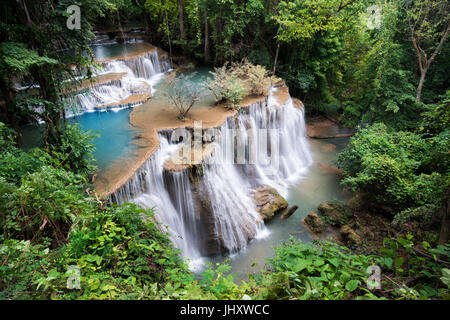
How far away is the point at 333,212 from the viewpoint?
330 inches

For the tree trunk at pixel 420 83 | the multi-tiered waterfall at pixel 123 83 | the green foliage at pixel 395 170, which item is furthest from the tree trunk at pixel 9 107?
the tree trunk at pixel 420 83

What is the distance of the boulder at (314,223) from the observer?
7.91 m

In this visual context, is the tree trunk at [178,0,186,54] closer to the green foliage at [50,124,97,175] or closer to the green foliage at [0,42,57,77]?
the green foliage at [50,124,97,175]

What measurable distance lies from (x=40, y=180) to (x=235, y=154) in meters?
6.45

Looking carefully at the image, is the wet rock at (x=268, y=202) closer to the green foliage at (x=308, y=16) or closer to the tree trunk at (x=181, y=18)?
the green foliage at (x=308, y=16)

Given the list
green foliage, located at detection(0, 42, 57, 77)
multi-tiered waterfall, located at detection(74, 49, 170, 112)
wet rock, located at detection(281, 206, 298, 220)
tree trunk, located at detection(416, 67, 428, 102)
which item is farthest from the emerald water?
tree trunk, located at detection(416, 67, 428, 102)

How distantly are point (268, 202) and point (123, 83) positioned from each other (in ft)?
26.2

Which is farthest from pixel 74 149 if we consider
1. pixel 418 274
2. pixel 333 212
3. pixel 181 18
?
pixel 181 18

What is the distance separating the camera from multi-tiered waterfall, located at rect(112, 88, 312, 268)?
6.64m

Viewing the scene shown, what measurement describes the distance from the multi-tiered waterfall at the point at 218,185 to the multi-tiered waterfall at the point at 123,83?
3.88 metres

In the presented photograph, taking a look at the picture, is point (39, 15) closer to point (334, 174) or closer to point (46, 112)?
point (46, 112)

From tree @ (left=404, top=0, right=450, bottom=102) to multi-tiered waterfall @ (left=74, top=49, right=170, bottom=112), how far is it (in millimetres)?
→ 10781

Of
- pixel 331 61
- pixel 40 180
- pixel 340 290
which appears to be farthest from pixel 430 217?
pixel 331 61

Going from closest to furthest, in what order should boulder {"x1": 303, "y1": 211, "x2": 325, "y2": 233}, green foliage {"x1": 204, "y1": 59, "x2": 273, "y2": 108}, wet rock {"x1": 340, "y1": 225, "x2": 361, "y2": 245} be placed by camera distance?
wet rock {"x1": 340, "y1": 225, "x2": 361, "y2": 245}, boulder {"x1": 303, "y1": 211, "x2": 325, "y2": 233}, green foliage {"x1": 204, "y1": 59, "x2": 273, "y2": 108}
